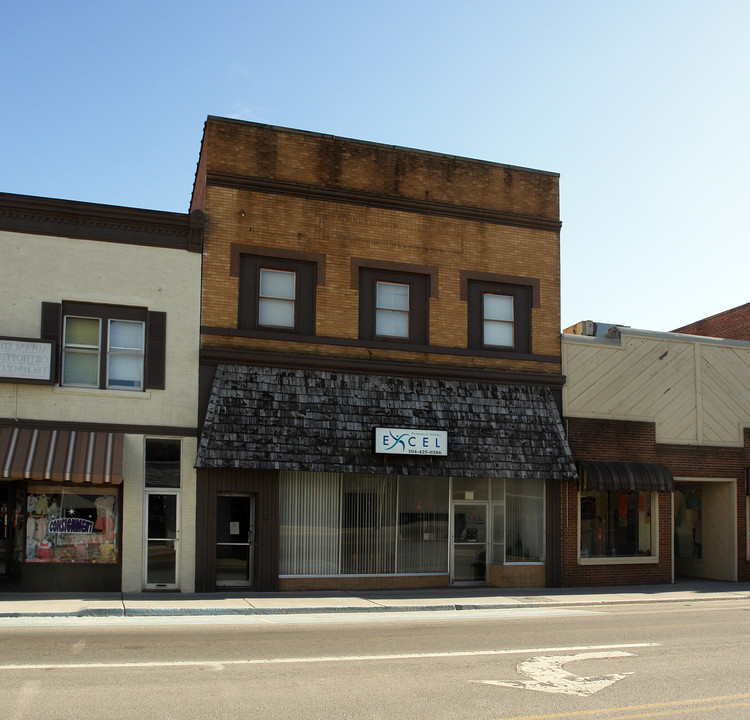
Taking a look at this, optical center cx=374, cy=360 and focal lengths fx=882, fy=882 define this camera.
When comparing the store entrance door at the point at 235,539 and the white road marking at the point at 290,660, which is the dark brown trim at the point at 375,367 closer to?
the store entrance door at the point at 235,539

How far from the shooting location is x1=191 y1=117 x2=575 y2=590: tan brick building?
18562mm

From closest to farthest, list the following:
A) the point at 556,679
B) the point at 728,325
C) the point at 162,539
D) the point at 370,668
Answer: the point at 556,679, the point at 370,668, the point at 162,539, the point at 728,325

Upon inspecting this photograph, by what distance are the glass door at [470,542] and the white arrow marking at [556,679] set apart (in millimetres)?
9408

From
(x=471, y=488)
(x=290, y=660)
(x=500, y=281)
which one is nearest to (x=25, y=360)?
(x=290, y=660)

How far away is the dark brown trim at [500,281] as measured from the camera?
68.8ft

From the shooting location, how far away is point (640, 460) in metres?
22.1

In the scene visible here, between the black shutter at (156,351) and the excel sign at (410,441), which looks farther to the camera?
the excel sign at (410,441)

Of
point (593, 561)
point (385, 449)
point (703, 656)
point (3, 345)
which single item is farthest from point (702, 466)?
point (3, 345)

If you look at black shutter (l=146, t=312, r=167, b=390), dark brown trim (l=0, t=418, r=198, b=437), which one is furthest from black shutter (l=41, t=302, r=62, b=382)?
black shutter (l=146, t=312, r=167, b=390)

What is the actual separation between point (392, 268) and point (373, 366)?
2397mm

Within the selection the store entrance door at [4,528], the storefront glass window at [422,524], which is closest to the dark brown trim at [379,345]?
the storefront glass window at [422,524]

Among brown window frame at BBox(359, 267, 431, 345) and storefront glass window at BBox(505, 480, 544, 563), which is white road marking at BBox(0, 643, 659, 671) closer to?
storefront glass window at BBox(505, 480, 544, 563)

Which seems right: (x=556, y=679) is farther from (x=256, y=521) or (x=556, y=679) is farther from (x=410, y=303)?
(x=410, y=303)

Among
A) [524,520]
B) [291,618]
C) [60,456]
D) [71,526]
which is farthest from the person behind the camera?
[524,520]
